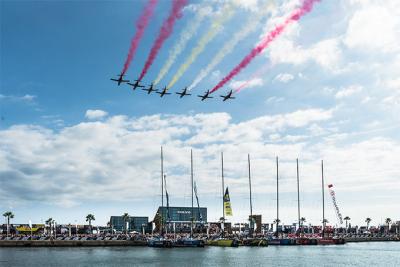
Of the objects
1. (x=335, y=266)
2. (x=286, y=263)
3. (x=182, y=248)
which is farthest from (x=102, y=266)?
(x=182, y=248)

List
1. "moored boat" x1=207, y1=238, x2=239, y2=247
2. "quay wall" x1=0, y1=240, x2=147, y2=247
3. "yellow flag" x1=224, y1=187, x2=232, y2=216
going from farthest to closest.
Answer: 1. "quay wall" x1=0, y1=240, x2=147, y2=247
2. "yellow flag" x1=224, y1=187, x2=232, y2=216
3. "moored boat" x1=207, y1=238, x2=239, y2=247

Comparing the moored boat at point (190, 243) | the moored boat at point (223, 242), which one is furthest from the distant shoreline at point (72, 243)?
the moored boat at point (223, 242)

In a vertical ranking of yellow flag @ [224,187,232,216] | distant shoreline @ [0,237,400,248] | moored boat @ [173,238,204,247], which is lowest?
distant shoreline @ [0,237,400,248]

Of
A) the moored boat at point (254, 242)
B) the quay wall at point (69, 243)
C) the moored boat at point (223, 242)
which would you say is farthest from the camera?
the quay wall at point (69, 243)

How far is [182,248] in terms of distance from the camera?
154 metres

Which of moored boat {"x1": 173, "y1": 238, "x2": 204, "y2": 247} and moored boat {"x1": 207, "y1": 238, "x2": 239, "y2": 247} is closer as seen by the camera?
moored boat {"x1": 173, "y1": 238, "x2": 204, "y2": 247}

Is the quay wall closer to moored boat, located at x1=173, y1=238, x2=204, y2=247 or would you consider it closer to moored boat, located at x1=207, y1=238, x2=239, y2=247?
moored boat, located at x1=173, y1=238, x2=204, y2=247

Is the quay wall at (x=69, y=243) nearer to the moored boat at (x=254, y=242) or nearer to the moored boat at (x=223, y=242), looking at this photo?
the moored boat at (x=223, y=242)

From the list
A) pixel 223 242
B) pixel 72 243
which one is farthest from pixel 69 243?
pixel 223 242

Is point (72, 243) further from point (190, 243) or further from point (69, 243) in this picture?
point (190, 243)

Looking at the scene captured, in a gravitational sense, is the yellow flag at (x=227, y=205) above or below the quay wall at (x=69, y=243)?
above

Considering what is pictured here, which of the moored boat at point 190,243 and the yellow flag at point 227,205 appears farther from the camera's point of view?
the yellow flag at point 227,205

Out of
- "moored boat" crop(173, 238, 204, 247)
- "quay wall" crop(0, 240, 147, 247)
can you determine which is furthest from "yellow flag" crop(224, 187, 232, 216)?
"quay wall" crop(0, 240, 147, 247)

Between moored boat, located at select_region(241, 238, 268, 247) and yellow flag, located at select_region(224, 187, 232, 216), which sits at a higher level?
yellow flag, located at select_region(224, 187, 232, 216)
